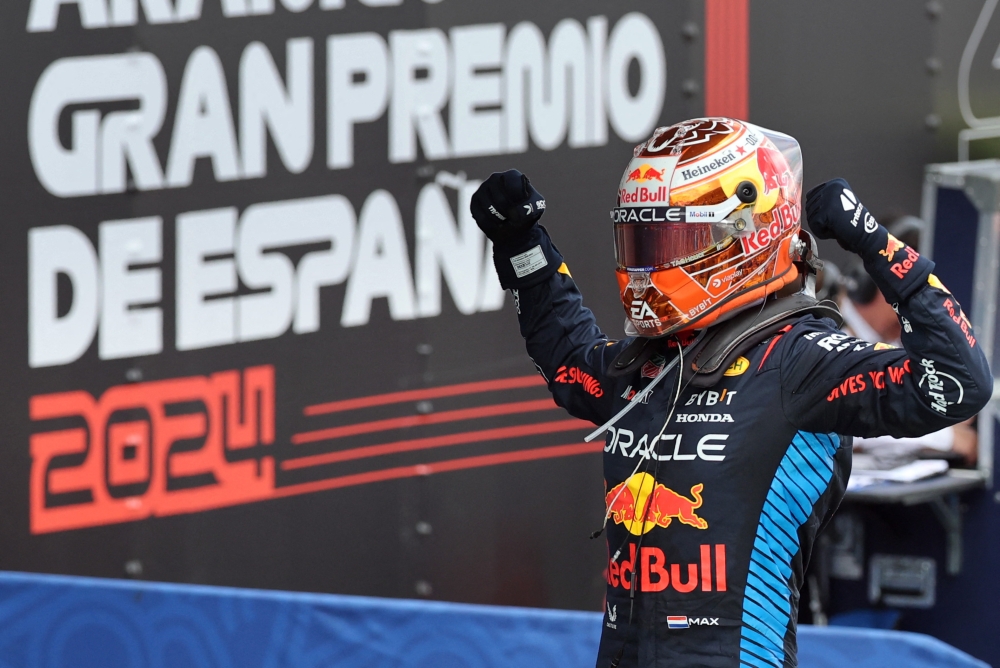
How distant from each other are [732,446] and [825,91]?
2823 millimetres

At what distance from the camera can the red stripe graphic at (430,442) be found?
391 cm

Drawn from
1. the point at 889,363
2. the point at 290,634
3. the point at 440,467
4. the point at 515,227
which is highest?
the point at 515,227

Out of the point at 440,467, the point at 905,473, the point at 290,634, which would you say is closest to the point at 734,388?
the point at 290,634

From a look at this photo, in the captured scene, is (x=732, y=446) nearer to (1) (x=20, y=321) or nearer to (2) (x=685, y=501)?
(2) (x=685, y=501)

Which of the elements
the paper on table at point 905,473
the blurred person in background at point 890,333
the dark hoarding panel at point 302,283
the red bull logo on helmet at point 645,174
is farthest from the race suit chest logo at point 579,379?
the paper on table at point 905,473

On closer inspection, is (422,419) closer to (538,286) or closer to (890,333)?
(538,286)

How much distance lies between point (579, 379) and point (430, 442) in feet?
4.59

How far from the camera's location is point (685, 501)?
2.49 m

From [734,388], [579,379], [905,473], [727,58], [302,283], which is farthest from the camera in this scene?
[905,473]

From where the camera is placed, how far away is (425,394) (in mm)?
4145

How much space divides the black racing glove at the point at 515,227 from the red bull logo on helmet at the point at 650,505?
54 centimetres

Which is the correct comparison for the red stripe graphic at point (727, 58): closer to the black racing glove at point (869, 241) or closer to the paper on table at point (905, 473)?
the paper on table at point (905, 473)

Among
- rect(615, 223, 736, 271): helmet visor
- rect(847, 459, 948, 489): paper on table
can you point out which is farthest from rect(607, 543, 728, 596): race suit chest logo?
rect(847, 459, 948, 489): paper on table

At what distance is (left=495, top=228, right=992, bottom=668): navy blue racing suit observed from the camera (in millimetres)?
2371
